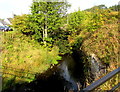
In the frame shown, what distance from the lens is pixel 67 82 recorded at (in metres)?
4.60

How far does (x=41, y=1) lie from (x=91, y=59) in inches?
174

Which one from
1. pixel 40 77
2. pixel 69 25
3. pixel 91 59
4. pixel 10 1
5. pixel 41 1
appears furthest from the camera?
pixel 69 25

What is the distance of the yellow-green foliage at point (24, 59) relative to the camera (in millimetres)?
4741

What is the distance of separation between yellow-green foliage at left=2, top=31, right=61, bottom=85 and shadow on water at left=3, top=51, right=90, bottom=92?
1.04ft

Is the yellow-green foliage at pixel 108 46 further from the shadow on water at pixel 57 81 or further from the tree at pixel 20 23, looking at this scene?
the tree at pixel 20 23

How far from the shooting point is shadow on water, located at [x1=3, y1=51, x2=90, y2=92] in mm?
4062

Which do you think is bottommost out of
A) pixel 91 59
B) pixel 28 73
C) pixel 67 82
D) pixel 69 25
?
pixel 67 82

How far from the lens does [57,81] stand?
4656mm

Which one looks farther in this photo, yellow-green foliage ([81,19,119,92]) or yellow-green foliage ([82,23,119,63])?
yellow-green foliage ([82,23,119,63])

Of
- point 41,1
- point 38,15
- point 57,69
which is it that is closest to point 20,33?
point 38,15

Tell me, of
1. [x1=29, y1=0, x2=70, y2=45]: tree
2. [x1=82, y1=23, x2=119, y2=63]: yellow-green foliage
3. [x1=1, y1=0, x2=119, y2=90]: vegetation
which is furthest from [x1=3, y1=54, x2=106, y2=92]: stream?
[x1=29, y1=0, x2=70, y2=45]: tree

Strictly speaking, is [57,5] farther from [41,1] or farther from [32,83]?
[32,83]

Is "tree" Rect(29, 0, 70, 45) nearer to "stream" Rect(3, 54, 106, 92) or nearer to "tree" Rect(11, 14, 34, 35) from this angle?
"tree" Rect(11, 14, 34, 35)

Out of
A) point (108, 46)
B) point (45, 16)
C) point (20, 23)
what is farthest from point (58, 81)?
point (20, 23)
